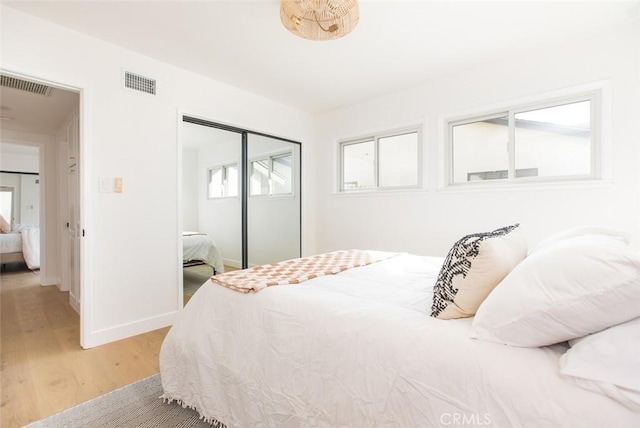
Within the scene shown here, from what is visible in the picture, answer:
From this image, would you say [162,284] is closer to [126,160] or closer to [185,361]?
[126,160]

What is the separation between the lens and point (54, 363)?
6.85 ft

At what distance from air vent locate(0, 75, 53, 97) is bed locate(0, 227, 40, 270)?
12.0 ft

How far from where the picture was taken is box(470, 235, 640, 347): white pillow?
2.34 feet

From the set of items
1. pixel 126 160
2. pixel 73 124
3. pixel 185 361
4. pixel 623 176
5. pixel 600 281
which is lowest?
pixel 185 361

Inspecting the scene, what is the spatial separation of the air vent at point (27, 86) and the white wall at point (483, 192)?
3037 millimetres

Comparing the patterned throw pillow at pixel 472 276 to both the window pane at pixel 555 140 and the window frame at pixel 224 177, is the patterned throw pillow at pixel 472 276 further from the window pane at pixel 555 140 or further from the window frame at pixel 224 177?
the window frame at pixel 224 177

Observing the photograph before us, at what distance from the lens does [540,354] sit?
80 centimetres

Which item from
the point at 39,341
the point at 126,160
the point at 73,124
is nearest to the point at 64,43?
the point at 126,160

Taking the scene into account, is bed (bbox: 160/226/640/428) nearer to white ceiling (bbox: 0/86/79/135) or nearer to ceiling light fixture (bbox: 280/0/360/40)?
ceiling light fixture (bbox: 280/0/360/40)

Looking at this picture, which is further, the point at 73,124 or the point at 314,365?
the point at 73,124

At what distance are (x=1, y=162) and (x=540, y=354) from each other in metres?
9.47

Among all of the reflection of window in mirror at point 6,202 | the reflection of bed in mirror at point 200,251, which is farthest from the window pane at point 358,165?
the reflection of window in mirror at point 6,202

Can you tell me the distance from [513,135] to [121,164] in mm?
3633

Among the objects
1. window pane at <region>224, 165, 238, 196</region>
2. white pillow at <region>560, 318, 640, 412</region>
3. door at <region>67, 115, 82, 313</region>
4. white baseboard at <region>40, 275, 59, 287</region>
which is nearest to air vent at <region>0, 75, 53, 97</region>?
door at <region>67, 115, 82, 313</region>
